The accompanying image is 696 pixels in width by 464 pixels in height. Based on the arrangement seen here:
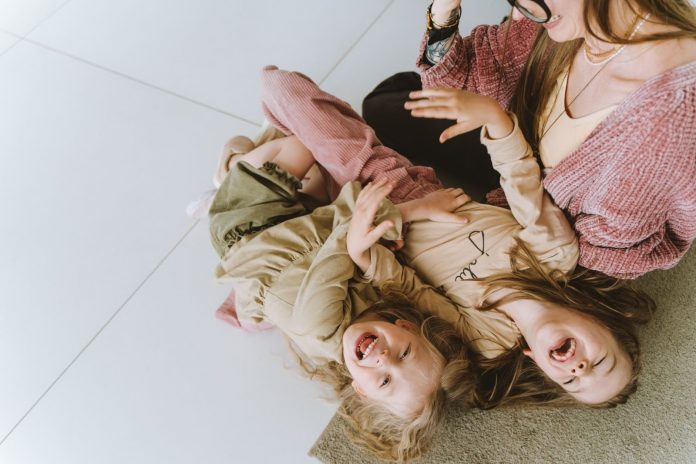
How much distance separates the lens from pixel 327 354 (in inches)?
38.2

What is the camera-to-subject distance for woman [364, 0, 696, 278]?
662 millimetres

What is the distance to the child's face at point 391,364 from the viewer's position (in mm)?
868

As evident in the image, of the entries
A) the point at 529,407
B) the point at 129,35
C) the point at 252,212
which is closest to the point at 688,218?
the point at 529,407

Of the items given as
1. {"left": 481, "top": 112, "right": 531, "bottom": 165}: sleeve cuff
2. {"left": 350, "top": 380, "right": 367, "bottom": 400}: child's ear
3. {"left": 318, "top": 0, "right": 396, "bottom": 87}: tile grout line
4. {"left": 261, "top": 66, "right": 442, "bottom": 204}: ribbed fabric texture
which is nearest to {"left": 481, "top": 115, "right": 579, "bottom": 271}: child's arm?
{"left": 481, "top": 112, "right": 531, "bottom": 165}: sleeve cuff

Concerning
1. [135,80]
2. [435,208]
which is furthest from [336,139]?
[135,80]

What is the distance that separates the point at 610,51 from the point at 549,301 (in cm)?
38

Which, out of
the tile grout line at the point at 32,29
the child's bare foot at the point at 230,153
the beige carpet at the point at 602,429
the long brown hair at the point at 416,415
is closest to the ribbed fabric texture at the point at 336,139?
the child's bare foot at the point at 230,153

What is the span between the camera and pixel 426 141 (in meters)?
1.21

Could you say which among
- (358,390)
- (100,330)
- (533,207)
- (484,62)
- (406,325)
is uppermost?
(484,62)

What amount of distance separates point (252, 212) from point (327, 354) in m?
0.29

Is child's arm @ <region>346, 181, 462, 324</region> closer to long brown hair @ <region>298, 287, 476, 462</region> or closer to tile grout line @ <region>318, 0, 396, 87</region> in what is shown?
long brown hair @ <region>298, 287, 476, 462</region>

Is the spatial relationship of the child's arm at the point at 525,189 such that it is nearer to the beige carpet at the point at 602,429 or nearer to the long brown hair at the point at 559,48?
the long brown hair at the point at 559,48

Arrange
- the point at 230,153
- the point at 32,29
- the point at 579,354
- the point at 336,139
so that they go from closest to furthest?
1. the point at 579,354
2. the point at 336,139
3. the point at 230,153
4. the point at 32,29

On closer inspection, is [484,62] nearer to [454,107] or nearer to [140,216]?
[454,107]
